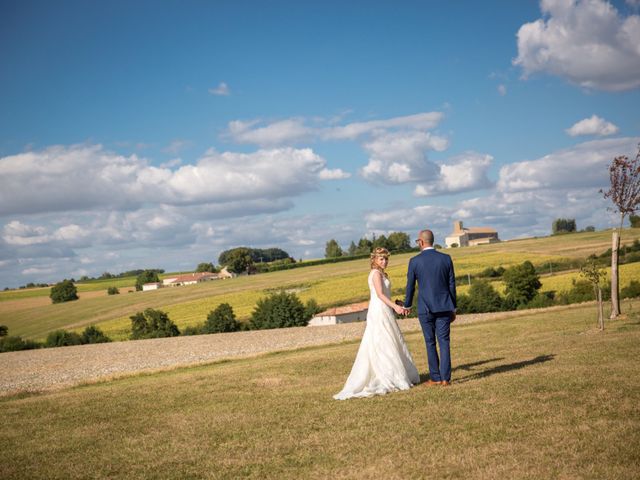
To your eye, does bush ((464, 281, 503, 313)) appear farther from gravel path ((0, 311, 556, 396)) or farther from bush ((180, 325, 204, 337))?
bush ((180, 325, 204, 337))

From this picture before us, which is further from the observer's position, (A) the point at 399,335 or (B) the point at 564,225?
(B) the point at 564,225

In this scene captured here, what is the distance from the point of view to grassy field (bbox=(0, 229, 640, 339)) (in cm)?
6388

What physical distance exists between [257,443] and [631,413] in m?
4.89

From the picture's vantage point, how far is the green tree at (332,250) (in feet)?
445

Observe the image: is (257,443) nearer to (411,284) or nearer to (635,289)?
(411,284)

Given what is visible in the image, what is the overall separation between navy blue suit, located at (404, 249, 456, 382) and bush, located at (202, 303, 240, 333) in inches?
1587

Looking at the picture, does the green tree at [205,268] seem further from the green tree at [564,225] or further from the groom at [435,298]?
the groom at [435,298]

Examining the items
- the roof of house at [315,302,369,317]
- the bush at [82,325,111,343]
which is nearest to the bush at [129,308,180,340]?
the bush at [82,325,111,343]

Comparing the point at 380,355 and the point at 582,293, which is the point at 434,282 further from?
the point at 582,293

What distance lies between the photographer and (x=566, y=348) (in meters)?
14.9

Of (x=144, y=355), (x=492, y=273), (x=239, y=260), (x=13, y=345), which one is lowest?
(x=13, y=345)

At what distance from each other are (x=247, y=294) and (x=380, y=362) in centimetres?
6424

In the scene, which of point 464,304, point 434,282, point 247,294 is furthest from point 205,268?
point 434,282

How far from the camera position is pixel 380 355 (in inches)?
440
